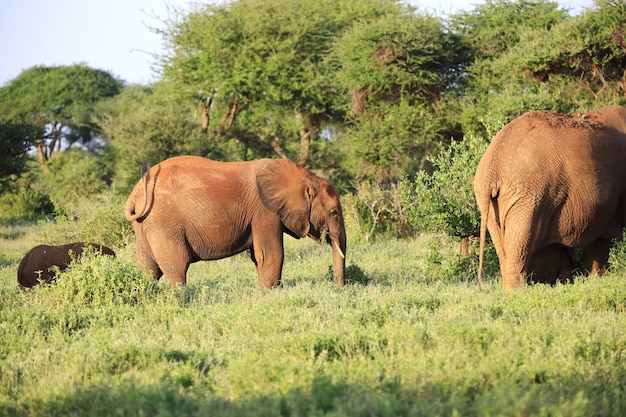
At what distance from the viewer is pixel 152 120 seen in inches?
963

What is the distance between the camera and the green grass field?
5008mm

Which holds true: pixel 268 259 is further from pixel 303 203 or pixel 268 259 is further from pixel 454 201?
pixel 454 201

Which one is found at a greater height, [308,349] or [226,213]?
[226,213]

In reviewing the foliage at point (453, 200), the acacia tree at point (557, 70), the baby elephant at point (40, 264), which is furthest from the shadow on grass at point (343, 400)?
the acacia tree at point (557, 70)

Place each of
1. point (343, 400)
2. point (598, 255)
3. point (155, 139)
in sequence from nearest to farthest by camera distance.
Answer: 1. point (343, 400)
2. point (598, 255)
3. point (155, 139)

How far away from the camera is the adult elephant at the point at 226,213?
9.97 m

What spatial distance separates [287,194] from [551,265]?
9.88 feet

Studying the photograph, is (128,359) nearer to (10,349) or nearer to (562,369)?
(10,349)

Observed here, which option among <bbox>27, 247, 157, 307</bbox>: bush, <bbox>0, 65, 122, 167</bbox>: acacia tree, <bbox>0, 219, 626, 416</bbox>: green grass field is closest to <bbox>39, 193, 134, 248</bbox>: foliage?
A: <bbox>0, 219, 626, 416</bbox>: green grass field

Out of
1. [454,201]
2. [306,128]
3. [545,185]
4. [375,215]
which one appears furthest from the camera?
[306,128]

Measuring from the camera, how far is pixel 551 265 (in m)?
10.1

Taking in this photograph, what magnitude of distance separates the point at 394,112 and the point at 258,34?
660 cm

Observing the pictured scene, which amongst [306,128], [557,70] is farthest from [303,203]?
[306,128]

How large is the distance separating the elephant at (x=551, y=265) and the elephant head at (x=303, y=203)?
209 cm
